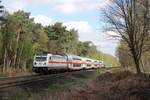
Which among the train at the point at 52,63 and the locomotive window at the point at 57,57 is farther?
the locomotive window at the point at 57,57

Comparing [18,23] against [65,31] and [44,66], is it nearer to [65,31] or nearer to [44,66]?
[44,66]

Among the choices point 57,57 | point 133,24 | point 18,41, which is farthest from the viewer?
point 18,41

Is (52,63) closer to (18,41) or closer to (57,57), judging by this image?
(57,57)

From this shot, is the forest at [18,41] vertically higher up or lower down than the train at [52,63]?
higher up

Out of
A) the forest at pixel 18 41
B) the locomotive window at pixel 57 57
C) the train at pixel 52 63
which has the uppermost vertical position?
the forest at pixel 18 41

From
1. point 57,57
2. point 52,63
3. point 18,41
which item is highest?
point 18,41

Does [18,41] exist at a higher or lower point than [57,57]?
higher

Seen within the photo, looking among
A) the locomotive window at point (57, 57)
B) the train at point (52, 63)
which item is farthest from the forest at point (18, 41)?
the train at point (52, 63)

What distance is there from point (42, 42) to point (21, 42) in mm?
16579

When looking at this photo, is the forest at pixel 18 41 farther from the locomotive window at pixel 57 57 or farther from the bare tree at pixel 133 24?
the bare tree at pixel 133 24

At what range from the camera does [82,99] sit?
18781 mm

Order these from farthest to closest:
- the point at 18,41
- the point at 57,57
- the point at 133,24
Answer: the point at 18,41 < the point at 57,57 < the point at 133,24

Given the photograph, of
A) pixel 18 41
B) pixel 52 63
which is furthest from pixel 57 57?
pixel 18 41

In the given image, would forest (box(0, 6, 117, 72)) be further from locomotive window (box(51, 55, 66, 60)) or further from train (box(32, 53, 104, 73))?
train (box(32, 53, 104, 73))
